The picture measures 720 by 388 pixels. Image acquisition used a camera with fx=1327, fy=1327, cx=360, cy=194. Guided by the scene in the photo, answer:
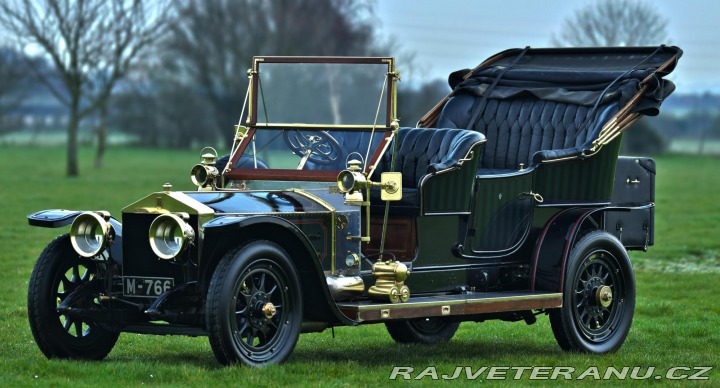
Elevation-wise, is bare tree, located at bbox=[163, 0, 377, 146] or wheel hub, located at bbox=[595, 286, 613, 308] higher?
bare tree, located at bbox=[163, 0, 377, 146]

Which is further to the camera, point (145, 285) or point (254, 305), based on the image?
point (145, 285)

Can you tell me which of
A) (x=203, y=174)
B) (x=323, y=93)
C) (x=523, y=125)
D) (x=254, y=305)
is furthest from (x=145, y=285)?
(x=523, y=125)

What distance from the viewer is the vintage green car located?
25.2 ft

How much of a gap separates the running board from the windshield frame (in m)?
0.91

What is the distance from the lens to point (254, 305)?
764 cm

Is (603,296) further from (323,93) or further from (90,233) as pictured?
(90,233)

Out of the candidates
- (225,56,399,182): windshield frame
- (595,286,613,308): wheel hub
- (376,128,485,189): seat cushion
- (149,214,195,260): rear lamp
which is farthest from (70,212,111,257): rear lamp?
(595,286,613,308): wheel hub

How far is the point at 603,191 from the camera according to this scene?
31.4 ft

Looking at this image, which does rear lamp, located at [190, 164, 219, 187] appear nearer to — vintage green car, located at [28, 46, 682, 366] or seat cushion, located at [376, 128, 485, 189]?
vintage green car, located at [28, 46, 682, 366]

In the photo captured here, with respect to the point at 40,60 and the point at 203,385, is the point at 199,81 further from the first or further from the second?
the point at 203,385

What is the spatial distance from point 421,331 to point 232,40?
4400cm

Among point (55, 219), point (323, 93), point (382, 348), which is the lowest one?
point (382, 348)

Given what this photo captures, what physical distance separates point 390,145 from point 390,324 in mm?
1469

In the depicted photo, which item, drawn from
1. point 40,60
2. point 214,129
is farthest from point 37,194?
point 214,129
